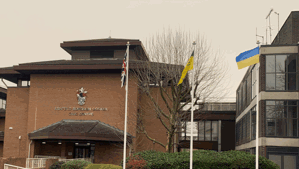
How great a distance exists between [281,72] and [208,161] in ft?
37.3

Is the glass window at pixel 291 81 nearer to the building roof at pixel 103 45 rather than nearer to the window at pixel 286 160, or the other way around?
the window at pixel 286 160

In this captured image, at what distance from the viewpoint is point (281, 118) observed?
27.2 m

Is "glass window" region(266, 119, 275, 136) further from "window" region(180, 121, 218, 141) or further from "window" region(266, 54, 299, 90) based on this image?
"window" region(180, 121, 218, 141)

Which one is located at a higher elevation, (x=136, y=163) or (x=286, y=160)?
(x=136, y=163)

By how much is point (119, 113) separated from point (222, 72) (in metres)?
9.99

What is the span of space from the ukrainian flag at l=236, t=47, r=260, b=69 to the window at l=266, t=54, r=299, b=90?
12.1m

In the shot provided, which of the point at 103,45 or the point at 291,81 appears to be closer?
the point at 291,81

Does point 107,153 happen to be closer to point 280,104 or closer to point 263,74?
point 263,74

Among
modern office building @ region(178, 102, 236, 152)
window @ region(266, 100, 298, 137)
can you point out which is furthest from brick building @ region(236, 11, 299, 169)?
modern office building @ region(178, 102, 236, 152)

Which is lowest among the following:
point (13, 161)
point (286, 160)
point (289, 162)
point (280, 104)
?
point (13, 161)

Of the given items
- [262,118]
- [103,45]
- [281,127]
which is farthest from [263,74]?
[103,45]

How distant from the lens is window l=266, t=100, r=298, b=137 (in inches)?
1065

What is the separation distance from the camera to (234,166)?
65.0ft

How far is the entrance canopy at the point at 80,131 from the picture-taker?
92.4ft
